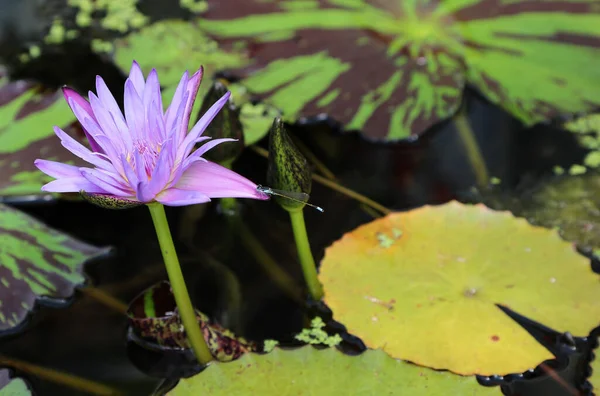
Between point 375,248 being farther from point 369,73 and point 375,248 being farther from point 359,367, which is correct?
point 369,73

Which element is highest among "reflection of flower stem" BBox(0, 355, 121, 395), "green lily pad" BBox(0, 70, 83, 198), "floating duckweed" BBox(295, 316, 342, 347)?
"green lily pad" BBox(0, 70, 83, 198)

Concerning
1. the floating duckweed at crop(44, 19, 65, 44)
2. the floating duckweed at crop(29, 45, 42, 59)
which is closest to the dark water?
the floating duckweed at crop(29, 45, 42, 59)

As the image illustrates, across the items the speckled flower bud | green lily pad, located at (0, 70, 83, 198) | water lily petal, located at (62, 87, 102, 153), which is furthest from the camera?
green lily pad, located at (0, 70, 83, 198)

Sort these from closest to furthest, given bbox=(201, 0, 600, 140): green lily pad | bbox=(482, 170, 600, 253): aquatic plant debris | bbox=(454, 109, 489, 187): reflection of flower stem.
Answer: bbox=(482, 170, 600, 253): aquatic plant debris → bbox=(454, 109, 489, 187): reflection of flower stem → bbox=(201, 0, 600, 140): green lily pad

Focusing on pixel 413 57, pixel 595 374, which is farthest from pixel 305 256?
pixel 413 57

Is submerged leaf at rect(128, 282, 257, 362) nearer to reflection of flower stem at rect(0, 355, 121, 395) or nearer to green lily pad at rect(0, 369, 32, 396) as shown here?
reflection of flower stem at rect(0, 355, 121, 395)

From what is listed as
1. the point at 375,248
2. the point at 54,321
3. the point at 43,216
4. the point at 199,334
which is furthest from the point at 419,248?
the point at 43,216

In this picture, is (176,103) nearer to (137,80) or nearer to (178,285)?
(137,80)
